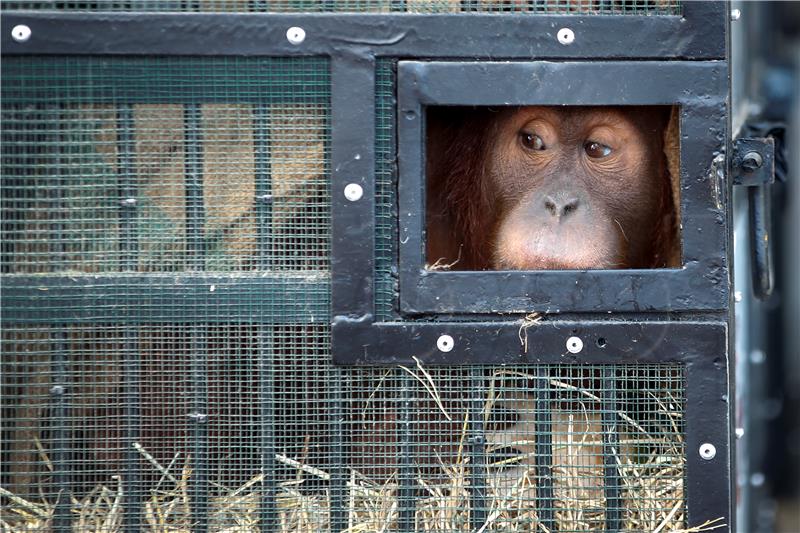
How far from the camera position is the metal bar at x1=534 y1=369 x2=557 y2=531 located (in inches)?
84.8

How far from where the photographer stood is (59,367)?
2139 mm

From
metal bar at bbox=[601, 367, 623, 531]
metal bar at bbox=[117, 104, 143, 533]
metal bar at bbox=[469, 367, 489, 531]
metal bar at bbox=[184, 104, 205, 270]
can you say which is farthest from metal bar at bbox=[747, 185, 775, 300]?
metal bar at bbox=[117, 104, 143, 533]

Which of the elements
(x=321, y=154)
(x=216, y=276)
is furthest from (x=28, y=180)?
(x=321, y=154)

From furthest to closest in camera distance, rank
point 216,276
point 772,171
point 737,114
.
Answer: point 737,114
point 772,171
point 216,276

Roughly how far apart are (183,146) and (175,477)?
73 centimetres

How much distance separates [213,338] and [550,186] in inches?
40.9

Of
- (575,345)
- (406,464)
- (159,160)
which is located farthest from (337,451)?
(159,160)

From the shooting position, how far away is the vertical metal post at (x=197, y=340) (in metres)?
2.13

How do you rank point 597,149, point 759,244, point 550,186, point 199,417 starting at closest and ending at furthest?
point 199,417 → point 759,244 → point 550,186 → point 597,149

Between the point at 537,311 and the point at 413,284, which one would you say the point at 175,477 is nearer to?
the point at 413,284

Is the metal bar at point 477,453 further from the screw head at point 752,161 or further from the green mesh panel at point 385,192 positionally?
the screw head at point 752,161

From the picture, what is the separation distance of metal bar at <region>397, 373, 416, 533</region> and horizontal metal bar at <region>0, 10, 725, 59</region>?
2.39 feet

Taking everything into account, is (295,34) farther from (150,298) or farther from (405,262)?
(150,298)

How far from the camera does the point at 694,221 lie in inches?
85.6
